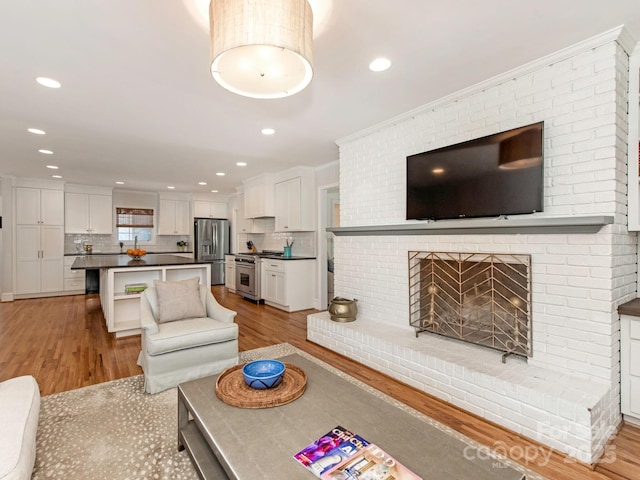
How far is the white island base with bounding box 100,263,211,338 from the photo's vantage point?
158 inches

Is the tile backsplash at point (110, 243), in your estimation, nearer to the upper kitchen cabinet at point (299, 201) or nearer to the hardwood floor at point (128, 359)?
the hardwood floor at point (128, 359)

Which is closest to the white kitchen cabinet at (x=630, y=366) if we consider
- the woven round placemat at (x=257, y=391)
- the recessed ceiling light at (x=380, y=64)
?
the woven round placemat at (x=257, y=391)

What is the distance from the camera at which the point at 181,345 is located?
8.80ft

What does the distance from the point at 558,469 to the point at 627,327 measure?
3.37 feet

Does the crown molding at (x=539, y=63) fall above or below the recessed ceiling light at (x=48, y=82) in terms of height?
above

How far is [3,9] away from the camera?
1.74 metres

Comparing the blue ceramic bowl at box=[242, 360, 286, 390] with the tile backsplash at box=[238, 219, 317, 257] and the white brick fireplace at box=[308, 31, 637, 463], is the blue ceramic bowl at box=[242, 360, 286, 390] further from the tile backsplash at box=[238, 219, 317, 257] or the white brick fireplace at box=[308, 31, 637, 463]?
the tile backsplash at box=[238, 219, 317, 257]

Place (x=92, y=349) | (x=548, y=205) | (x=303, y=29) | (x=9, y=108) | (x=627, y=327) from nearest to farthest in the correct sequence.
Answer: (x=303, y=29), (x=627, y=327), (x=548, y=205), (x=9, y=108), (x=92, y=349)

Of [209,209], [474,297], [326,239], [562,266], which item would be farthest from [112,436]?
[209,209]

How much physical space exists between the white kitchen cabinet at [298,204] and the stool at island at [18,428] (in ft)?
13.7

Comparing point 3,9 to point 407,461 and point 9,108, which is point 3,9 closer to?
point 9,108

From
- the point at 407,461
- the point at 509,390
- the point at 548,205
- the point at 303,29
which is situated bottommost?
the point at 509,390

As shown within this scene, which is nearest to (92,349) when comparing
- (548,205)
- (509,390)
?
(509,390)

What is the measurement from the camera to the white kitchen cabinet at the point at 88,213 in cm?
716
